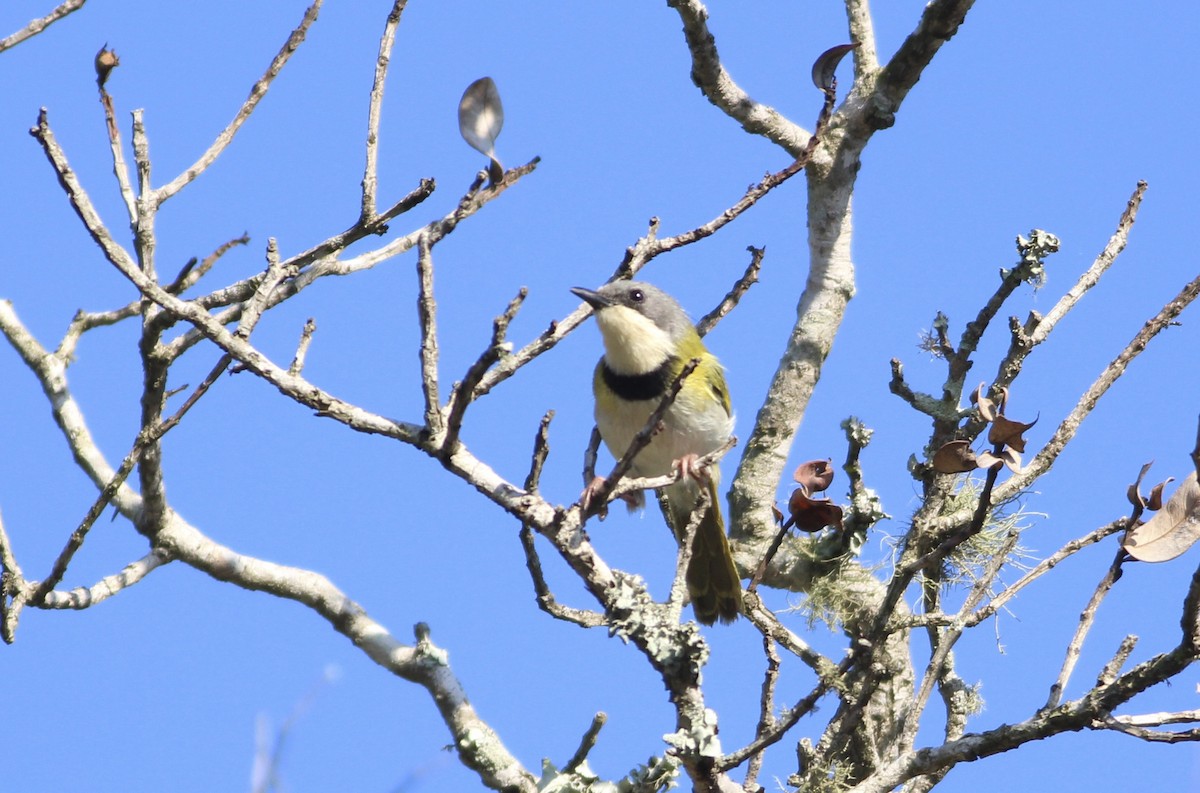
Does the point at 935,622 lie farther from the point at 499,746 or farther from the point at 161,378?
the point at 161,378

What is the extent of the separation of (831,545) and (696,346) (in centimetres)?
134

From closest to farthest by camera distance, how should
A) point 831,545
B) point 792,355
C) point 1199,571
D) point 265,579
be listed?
point 1199,571 < point 265,579 < point 831,545 < point 792,355

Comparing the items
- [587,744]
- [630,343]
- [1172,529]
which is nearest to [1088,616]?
[1172,529]

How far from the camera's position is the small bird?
19.5 ft

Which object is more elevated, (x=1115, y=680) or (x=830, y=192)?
(x=830, y=192)

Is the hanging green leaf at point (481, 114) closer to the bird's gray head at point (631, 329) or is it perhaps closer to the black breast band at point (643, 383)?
the bird's gray head at point (631, 329)

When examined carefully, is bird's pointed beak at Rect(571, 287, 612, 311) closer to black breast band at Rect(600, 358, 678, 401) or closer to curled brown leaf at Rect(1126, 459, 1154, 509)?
black breast band at Rect(600, 358, 678, 401)

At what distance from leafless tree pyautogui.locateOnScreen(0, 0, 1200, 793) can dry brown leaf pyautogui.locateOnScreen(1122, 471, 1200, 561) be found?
0.02m

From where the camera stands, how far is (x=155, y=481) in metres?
4.75

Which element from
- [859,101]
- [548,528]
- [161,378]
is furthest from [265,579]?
[859,101]

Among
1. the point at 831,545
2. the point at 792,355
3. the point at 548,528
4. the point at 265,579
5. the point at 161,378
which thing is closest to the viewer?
the point at 548,528

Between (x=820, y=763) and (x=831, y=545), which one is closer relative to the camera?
(x=820, y=763)

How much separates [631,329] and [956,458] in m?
2.39

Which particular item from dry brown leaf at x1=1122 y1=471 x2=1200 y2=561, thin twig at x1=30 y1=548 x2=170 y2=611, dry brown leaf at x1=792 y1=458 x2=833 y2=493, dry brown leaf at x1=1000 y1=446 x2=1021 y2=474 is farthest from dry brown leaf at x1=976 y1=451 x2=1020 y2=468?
thin twig at x1=30 y1=548 x2=170 y2=611
